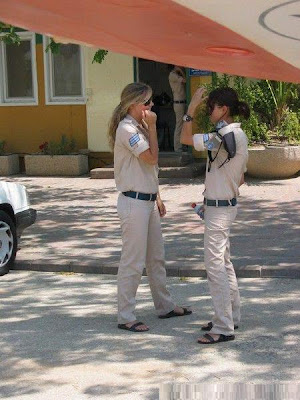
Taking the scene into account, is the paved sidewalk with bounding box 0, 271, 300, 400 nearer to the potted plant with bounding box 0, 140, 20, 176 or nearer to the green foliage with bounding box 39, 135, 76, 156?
the green foliage with bounding box 39, 135, 76, 156

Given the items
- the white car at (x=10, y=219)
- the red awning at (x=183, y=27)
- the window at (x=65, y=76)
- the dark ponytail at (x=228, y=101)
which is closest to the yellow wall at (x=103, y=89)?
the window at (x=65, y=76)

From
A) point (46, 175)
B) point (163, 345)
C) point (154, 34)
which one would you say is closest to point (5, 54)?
point (46, 175)

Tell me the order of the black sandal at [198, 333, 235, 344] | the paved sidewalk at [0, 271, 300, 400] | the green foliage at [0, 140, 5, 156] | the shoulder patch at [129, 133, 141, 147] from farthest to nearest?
the green foliage at [0, 140, 5, 156]
the shoulder patch at [129, 133, 141, 147]
the black sandal at [198, 333, 235, 344]
the paved sidewalk at [0, 271, 300, 400]

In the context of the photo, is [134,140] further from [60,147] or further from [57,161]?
[60,147]

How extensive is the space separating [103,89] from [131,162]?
11.7 meters

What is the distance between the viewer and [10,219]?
973 cm

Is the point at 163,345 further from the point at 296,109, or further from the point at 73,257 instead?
the point at 296,109

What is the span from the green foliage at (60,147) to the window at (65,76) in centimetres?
Result: 86

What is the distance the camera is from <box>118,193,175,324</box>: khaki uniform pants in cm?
695

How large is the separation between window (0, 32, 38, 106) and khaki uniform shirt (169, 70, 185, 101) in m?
3.20

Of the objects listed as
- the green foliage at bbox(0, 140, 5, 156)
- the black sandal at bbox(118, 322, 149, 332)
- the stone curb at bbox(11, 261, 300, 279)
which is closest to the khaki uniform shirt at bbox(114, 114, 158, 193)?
the black sandal at bbox(118, 322, 149, 332)

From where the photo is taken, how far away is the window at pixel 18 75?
63.0ft

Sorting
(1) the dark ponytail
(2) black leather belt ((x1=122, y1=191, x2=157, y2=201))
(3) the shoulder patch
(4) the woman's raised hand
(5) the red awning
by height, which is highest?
(5) the red awning

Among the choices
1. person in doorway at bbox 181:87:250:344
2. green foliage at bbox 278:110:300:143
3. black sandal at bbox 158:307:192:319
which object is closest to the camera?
person in doorway at bbox 181:87:250:344
